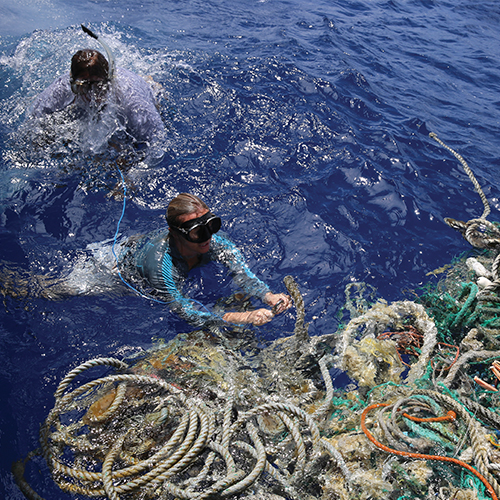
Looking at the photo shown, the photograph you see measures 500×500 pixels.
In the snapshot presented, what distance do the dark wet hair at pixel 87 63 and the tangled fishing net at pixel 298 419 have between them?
3.31m

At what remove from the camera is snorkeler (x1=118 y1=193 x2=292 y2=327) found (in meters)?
2.91

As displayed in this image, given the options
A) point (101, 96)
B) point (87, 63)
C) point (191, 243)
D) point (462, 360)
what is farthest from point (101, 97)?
point (462, 360)

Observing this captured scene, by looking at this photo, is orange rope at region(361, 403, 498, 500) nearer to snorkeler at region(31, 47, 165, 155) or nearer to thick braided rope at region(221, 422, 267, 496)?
thick braided rope at region(221, 422, 267, 496)

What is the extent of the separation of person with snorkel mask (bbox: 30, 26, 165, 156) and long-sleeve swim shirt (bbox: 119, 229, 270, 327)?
202 cm

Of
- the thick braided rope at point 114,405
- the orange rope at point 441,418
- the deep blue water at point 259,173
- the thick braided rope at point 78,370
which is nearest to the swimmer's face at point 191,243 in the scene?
the deep blue water at point 259,173

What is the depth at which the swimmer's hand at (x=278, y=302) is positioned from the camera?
3062 mm

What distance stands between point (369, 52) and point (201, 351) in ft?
29.5

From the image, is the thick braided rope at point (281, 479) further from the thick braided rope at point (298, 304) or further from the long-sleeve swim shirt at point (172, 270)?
the long-sleeve swim shirt at point (172, 270)

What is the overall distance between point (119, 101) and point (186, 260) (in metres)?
2.54

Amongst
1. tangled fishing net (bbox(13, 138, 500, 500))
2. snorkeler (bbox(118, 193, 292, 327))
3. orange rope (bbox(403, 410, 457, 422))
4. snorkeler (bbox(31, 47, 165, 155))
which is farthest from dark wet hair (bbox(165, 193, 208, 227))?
snorkeler (bbox(31, 47, 165, 155))

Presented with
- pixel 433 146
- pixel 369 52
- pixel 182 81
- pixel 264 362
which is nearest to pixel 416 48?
pixel 369 52

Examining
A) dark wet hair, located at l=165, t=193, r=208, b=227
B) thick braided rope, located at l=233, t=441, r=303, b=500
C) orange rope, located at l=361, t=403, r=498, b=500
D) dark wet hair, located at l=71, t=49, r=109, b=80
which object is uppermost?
dark wet hair, located at l=71, t=49, r=109, b=80

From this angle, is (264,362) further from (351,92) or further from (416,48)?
(416,48)

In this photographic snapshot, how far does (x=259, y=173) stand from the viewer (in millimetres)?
5258
